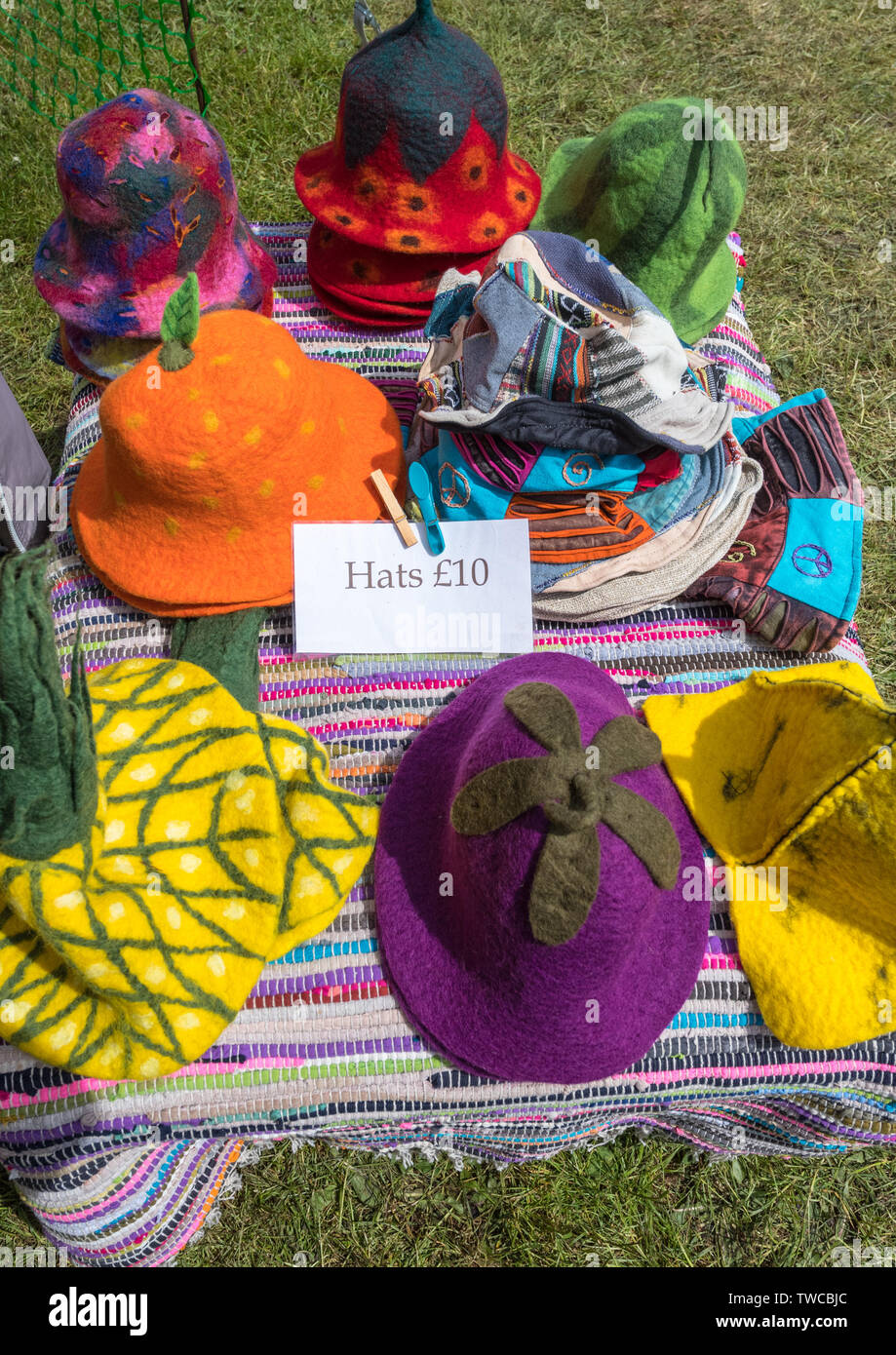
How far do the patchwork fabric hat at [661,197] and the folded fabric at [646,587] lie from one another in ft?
1.03

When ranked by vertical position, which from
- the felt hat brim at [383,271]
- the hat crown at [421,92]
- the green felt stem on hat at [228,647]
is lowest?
the green felt stem on hat at [228,647]

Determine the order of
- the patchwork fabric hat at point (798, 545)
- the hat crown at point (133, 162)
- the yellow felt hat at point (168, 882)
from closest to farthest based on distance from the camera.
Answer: the yellow felt hat at point (168, 882) → the hat crown at point (133, 162) → the patchwork fabric hat at point (798, 545)

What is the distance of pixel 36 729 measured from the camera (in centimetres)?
74

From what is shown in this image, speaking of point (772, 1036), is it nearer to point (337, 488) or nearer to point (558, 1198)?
point (558, 1198)

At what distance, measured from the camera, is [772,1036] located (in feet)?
3.38

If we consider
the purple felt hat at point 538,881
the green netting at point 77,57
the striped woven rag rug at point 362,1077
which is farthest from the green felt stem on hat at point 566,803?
the green netting at point 77,57

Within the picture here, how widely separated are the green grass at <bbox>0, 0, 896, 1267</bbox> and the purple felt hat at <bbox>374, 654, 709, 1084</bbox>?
555 millimetres

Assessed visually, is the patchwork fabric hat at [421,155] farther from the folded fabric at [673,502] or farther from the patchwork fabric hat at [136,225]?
the folded fabric at [673,502]

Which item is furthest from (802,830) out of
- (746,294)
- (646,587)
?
(746,294)

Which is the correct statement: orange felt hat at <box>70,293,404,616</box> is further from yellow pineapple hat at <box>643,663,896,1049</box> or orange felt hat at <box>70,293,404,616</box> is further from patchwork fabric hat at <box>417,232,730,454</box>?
yellow pineapple hat at <box>643,663,896,1049</box>

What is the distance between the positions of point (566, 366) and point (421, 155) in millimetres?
454

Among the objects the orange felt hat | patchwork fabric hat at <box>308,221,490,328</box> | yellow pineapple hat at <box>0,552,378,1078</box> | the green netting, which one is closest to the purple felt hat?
yellow pineapple hat at <box>0,552,378,1078</box>

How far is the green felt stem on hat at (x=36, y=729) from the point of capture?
72 centimetres
